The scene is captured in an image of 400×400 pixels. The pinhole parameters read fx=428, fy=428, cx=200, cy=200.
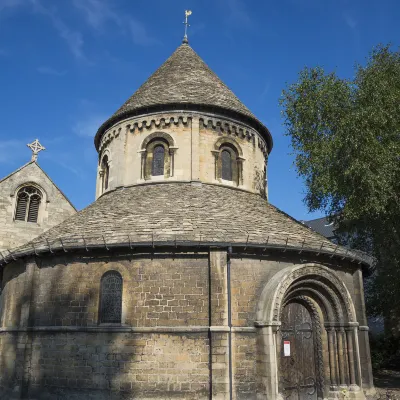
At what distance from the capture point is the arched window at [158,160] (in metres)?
16.7

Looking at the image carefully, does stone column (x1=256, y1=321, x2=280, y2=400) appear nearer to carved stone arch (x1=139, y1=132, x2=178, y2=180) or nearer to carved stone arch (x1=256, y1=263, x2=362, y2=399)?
carved stone arch (x1=256, y1=263, x2=362, y2=399)

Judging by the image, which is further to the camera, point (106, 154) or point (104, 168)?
point (104, 168)

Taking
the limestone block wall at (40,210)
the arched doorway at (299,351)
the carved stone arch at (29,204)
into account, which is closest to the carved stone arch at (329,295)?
the arched doorway at (299,351)

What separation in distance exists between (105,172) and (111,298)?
26.4 feet

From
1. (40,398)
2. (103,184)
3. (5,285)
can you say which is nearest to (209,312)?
(40,398)

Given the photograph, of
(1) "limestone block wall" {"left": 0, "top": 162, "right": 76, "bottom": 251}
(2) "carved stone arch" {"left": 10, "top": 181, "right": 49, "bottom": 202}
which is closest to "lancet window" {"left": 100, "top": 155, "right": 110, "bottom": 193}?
(1) "limestone block wall" {"left": 0, "top": 162, "right": 76, "bottom": 251}

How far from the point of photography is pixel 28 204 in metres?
22.0

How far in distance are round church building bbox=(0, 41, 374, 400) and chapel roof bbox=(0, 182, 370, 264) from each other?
0.05 metres

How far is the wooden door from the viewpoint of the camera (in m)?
12.1

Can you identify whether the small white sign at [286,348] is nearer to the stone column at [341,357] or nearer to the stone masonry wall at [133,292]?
the stone column at [341,357]

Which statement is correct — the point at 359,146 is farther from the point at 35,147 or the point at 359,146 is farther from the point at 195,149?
the point at 35,147

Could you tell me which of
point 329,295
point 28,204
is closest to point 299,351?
point 329,295

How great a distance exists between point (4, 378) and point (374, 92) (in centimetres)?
1576

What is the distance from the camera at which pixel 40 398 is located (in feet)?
38.0
